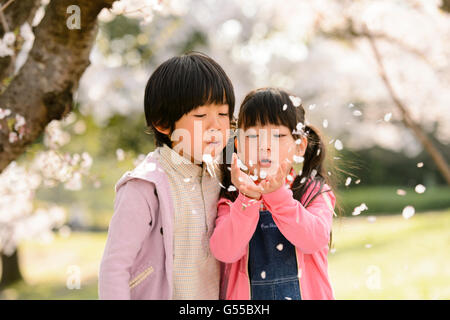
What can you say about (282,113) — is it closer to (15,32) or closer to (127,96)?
(15,32)

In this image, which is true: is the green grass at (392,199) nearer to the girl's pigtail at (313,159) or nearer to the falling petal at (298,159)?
the girl's pigtail at (313,159)

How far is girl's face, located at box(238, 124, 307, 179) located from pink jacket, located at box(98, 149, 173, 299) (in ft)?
0.99

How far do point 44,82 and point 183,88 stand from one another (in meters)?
0.84

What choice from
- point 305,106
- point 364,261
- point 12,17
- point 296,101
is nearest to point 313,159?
point 296,101

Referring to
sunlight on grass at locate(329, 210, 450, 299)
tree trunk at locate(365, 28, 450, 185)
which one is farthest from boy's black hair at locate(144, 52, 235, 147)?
tree trunk at locate(365, 28, 450, 185)

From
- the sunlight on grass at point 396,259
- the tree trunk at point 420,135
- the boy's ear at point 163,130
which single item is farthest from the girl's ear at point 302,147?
the tree trunk at point 420,135

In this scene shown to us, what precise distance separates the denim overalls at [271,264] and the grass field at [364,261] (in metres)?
2.51

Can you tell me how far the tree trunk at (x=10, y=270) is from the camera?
8.68 metres

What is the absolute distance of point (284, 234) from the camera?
5.34 feet

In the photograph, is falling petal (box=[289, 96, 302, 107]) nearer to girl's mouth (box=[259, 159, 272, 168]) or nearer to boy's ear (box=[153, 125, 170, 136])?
girl's mouth (box=[259, 159, 272, 168])

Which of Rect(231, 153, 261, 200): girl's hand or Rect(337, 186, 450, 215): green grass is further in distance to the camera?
Rect(337, 186, 450, 215): green grass

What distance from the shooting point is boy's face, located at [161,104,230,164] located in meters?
1.71

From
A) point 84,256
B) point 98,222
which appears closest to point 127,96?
point 84,256

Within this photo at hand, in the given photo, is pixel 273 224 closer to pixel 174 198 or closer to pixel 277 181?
pixel 277 181
